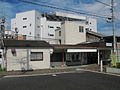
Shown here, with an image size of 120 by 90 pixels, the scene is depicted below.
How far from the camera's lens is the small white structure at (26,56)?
18.9m

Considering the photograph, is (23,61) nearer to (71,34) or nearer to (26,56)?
(26,56)

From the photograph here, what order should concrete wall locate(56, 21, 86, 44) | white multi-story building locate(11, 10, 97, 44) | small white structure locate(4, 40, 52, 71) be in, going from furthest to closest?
1. white multi-story building locate(11, 10, 97, 44)
2. concrete wall locate(56, 21, 86, 44)
3. small white structure locate(4, 40, 52, 71)

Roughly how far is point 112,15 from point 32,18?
1639 inches

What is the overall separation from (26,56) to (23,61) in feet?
2.39

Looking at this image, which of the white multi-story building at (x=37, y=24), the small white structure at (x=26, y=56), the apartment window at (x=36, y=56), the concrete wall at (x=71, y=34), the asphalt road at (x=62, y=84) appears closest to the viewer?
the asphalt road at (x=62, y=84)

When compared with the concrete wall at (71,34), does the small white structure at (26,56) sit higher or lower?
lower

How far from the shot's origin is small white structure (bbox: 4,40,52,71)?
18875mm

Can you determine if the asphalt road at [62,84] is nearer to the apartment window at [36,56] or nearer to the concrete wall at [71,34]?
the apartment window at [36,56]

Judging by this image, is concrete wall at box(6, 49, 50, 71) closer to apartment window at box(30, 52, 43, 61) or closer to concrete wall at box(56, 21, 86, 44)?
apartment window at box(30, 52, 43, 61)

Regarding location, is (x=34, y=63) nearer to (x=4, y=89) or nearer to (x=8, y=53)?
(x=8, y=53)

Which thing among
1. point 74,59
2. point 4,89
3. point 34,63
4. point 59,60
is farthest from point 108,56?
point 4,89

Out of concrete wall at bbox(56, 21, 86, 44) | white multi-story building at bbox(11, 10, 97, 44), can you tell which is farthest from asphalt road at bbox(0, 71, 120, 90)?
white multi-story building at bbox(11, 10, 97, 44)

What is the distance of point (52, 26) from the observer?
5662 centimetres

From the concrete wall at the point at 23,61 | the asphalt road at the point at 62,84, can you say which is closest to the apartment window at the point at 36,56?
the concrete wall at the point at 23,61
